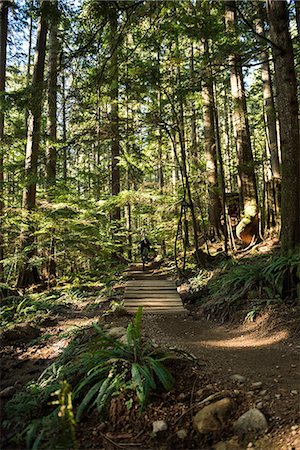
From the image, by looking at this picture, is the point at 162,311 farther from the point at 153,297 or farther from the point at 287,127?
the point at 287,127

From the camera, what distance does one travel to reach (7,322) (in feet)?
27.8

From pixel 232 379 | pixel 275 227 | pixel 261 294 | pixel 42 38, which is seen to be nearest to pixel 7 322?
pixel 261 294

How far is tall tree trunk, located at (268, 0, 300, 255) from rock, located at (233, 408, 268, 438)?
436 centimetres

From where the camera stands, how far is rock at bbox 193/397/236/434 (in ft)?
9.08

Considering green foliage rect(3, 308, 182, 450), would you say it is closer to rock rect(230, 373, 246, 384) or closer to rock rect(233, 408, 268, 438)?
rock rect(230, 373, 246, 384)

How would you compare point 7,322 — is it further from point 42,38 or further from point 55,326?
point 42,38

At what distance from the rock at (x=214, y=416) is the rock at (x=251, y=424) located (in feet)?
0.35

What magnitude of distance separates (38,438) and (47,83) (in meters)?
8.96

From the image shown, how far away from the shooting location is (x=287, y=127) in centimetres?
663

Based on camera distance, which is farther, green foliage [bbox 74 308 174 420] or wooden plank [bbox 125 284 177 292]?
wooden plank [bbox 125 284 177 292]

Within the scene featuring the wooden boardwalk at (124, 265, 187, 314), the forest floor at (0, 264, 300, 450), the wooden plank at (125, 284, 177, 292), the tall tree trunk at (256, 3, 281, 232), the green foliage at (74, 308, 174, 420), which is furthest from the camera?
the tall tree trunk at (256, 3, 281, 232)

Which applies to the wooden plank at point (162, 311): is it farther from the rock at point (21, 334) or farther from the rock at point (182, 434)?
the rock at point (182, 434)

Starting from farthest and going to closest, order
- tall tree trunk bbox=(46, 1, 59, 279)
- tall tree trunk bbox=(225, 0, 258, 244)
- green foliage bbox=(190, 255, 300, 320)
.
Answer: tall tree trunk bbox=(225, 0, 258, 244) < tall tree trunk bbox=(46, 1, 59, 279) < green foliage bbox=(190, 255, 300, 320)

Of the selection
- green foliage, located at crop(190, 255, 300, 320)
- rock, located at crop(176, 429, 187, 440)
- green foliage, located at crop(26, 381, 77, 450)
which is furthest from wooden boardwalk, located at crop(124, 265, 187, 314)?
rock, located at crop(176, 429, 187, 440)
